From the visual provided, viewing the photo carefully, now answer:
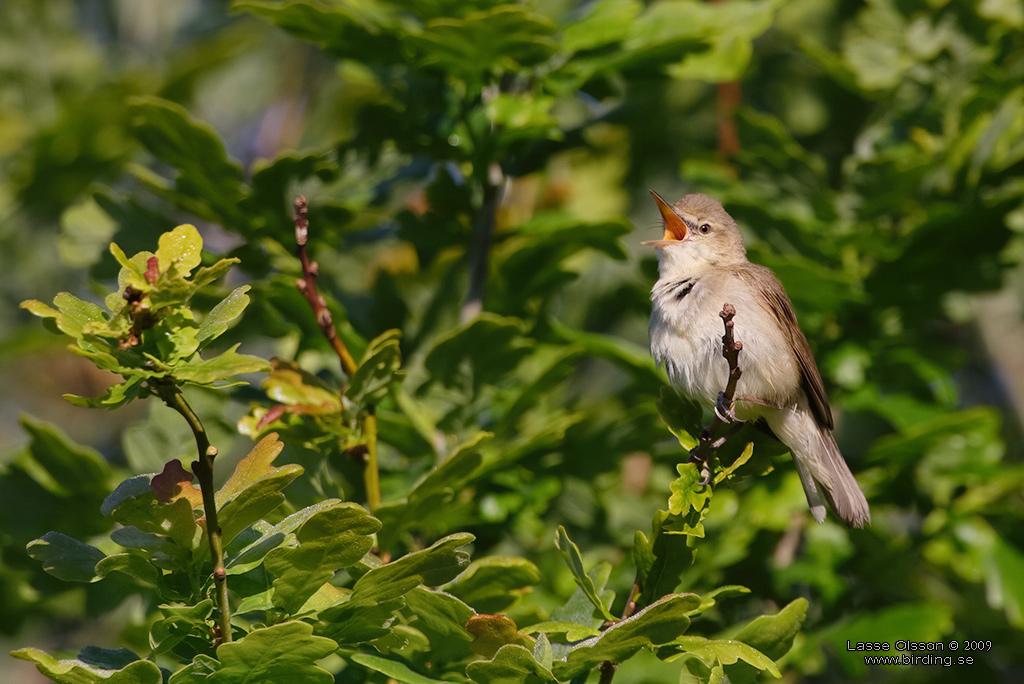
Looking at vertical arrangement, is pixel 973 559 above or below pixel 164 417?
below

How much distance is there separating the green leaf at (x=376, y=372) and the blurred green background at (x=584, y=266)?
166 mm

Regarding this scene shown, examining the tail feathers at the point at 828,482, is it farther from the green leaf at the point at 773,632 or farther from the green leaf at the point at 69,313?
the green leaf at the point at 69,313

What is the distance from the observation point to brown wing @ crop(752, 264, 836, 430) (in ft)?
8.94

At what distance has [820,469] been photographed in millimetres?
2588

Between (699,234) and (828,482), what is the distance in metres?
1.03

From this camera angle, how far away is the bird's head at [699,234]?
3102 millimetres

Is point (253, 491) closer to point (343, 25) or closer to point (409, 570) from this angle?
point (409, 570)

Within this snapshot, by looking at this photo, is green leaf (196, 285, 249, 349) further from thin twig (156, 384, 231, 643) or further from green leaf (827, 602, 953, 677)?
green leaf (827, 602, 953, 677)

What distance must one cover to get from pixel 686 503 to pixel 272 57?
4.85 m

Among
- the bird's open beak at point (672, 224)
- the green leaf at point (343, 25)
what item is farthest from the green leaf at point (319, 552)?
the bird's open beak at point (672, 224)

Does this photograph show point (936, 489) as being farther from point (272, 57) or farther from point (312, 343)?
point (272, 57)

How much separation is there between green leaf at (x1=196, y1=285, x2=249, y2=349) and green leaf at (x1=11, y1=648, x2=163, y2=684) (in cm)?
53

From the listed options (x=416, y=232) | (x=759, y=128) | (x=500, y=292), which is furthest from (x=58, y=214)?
(x=759, y=128)

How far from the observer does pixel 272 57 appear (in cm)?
576
